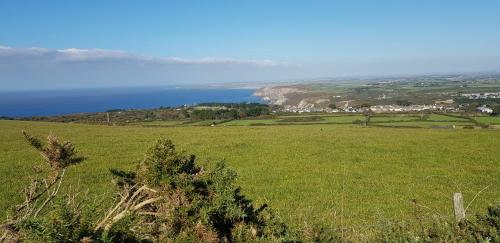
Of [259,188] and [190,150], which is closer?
[259,188]

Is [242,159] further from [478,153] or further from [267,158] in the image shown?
[478,153]

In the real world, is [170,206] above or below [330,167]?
above

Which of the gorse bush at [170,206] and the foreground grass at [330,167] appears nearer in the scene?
the gorse bush at [170,206]

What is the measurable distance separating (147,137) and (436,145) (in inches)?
698

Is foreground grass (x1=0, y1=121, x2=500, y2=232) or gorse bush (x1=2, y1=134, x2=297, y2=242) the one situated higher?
gorse bush (x1=2, y1=134, x2=297, y2=242)

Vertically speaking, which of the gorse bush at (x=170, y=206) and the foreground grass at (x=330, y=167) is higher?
A: the gorse bush at (x=170, y=206)

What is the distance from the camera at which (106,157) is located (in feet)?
65.2

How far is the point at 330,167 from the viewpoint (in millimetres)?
18312

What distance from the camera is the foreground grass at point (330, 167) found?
12.3 metres

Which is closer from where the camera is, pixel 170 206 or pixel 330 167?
pixel 170 206

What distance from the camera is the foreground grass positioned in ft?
40.5

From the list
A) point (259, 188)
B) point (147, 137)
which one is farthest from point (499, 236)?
point (147, 137)

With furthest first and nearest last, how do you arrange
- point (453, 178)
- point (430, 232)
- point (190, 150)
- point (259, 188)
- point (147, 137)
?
point (147, 137) < point (190, 150) < point (453, 178) < point (259, 188) < point (430, 232)

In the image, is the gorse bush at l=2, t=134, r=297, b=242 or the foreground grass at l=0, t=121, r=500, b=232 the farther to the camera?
the foreground grass at l=0, t=121, r=500, b=232
